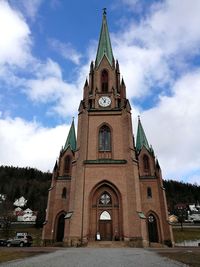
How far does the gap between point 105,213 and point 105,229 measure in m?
1.84

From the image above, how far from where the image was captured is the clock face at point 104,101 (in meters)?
39.8

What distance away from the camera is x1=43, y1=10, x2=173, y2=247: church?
99.4ft

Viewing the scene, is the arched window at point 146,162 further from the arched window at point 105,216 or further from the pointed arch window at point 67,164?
the pointed arch window at point 67,164

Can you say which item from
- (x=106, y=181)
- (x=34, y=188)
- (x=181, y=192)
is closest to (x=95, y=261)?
(x=106, y=181)

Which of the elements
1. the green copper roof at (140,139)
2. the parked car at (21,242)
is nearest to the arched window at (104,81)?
the green copper roof at (140,139)

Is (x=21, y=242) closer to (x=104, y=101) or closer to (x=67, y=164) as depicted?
(x=67, y=164)

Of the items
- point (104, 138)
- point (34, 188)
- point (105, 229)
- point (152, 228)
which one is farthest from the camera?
point (34, 188)

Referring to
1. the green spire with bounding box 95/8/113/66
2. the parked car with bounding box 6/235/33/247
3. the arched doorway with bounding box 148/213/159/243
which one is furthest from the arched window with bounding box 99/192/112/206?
the green spire with bounding box 95/8/113/66

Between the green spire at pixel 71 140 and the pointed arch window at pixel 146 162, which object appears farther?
the green spire at pixel 71 140

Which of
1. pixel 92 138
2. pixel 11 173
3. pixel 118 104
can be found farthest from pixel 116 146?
pixel 11 173

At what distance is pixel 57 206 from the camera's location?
36750mm

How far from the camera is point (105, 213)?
105 feet

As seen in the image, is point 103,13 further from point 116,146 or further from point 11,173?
point 11,173

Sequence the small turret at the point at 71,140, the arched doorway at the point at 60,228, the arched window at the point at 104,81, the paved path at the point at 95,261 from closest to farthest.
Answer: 1. the paved path at the point at 95,261
2. the arched doorway at the point at 60,228
3. the small turret at the point at 71,140
4. the arched window at the point at 104,81
